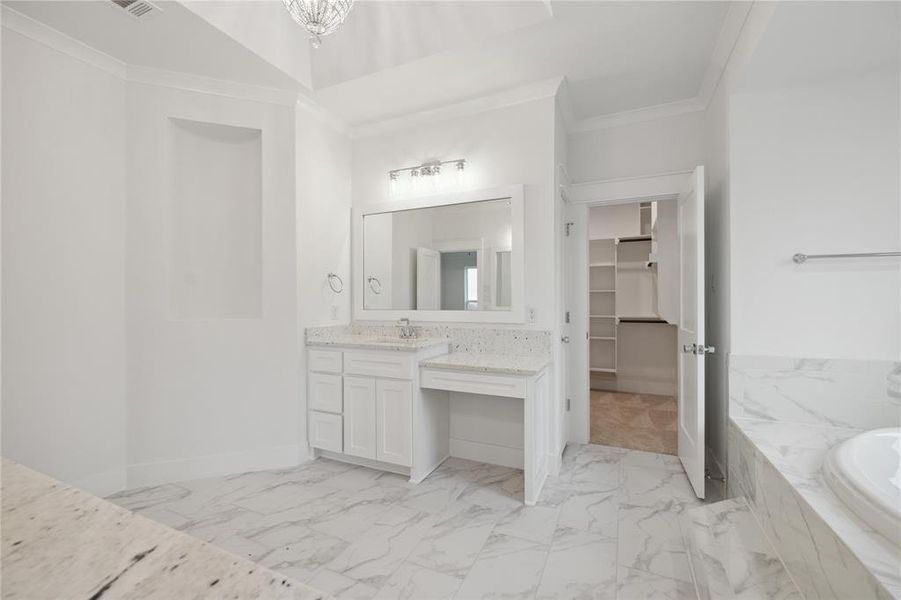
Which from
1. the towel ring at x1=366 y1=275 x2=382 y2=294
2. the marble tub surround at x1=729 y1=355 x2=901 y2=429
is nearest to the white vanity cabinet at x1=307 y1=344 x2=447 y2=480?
the towel ring at x1=366 y1=275 x2=382 y2=294

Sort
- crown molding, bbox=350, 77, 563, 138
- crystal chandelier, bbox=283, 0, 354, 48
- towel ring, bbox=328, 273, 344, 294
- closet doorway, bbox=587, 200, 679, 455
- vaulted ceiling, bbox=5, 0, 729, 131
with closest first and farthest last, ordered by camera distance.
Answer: crystal chandelier, bbox=283, 0, 354, 48 < vaulted ceiling, bbox=5, 0, 729, 131 < crown molding, bbox=350, 77, 563, 138 < towel ring, bbox=328, 273, 344, 294 < closet doorway, bbox=587, 200, 679, 455

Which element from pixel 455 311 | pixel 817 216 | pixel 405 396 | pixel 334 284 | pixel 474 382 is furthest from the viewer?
pixel 334 284

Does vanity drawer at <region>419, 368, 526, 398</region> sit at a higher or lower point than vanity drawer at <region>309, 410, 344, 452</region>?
higher

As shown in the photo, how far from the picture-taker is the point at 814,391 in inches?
83.2

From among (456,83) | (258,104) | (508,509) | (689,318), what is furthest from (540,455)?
(258,104)

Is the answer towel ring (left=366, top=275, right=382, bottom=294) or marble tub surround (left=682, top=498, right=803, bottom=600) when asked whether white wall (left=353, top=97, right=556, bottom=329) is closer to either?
towel ring (left=366, top=275, right=382, bottom=294)

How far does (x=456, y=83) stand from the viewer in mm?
2703

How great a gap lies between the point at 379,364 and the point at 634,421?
2.63 m

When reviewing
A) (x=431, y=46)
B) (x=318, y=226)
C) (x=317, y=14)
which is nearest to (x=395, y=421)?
(x=318, y=226)

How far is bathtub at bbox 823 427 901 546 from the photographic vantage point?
1141 millimetres

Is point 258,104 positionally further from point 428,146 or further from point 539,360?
point 539,360

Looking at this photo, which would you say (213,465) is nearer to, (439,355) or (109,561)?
(439,355)

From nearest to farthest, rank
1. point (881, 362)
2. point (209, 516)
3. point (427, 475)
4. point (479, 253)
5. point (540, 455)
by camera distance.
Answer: point (881, 362) → point (209, 516) → point (540, 455) → point (427, 475) → point (479, 253)

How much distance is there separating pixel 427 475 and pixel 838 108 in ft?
10.4
